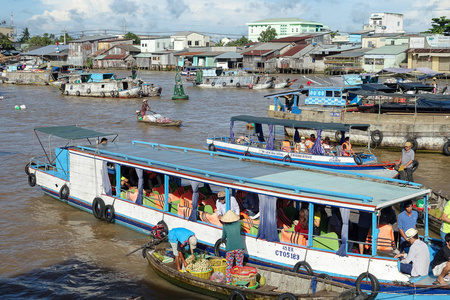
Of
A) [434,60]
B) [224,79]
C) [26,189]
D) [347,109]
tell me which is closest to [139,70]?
[224,79]

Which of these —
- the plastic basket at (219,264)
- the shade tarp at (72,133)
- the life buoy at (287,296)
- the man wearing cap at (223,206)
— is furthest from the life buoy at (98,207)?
the life buoy at (287,296)

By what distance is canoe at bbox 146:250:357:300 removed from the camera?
28.1 feet

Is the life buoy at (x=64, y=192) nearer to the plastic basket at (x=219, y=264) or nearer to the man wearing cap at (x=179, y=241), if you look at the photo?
the man wearing cap at (x=179, y=241)

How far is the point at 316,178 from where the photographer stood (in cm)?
1072

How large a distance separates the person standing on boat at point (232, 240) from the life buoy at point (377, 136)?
1603 cm

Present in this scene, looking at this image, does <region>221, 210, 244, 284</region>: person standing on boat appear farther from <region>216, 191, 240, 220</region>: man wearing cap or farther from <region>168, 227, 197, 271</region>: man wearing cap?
<region>216, 191, 240, 220</region>: man wearing cap

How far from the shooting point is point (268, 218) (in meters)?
9.99

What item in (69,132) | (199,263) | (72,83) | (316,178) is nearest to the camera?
(199,263)

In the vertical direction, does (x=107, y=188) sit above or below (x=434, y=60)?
below

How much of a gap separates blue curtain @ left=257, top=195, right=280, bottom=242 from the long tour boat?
0.02m

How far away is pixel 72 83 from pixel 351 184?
40.9 metres

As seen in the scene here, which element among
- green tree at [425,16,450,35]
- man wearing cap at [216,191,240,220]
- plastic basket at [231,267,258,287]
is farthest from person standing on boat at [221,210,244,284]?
green tree at [425,16,450,35]

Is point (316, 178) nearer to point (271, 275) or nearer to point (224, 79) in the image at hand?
point (271, 275)

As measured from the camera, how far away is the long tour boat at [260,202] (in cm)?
890
